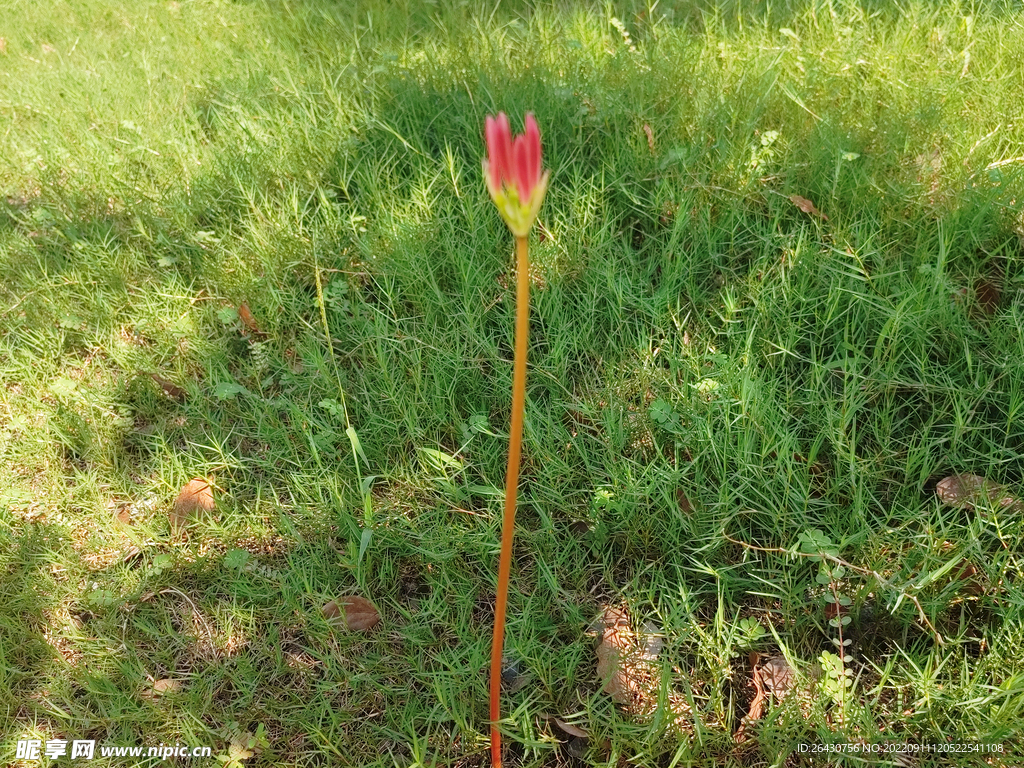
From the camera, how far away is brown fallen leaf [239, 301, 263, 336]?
2354 mm

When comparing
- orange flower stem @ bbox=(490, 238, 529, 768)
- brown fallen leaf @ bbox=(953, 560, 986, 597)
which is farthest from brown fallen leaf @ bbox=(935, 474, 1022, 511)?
orange flower stem @ bbox=(490, 238, 529, 768)

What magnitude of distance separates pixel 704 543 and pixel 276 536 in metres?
1.06

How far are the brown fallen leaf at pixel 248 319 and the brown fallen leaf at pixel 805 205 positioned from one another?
1.73m

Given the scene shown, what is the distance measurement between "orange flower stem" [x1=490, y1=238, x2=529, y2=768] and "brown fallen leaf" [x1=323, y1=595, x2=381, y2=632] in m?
0.43

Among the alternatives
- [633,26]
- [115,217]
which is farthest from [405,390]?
[633,26]

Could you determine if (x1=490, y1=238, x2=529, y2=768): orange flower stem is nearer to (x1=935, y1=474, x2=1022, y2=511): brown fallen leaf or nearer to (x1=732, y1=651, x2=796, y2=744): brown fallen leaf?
(x1=732, y1=651, x2=796, y2=744): brown fallen leaf

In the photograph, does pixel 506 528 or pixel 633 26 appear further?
pixel 633 26

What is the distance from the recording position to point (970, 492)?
162 cm

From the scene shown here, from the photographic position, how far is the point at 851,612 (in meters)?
1.49

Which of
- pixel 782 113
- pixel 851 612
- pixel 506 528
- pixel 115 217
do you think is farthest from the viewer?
pixel 115 217

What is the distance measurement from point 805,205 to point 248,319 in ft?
5.86

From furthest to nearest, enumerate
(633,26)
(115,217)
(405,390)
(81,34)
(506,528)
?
(81,34)
(633,26)
(115,217)
(405,390)
(506,528)

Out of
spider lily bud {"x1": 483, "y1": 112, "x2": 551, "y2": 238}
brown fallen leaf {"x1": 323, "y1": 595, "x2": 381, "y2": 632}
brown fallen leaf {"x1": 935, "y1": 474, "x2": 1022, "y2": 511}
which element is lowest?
brown fallen leaf {"x1": 935, "y1": 474, "x2": 1022, "y2": 511}

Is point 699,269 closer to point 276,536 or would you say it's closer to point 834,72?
point 834,72
